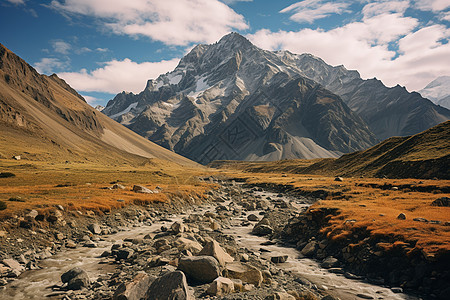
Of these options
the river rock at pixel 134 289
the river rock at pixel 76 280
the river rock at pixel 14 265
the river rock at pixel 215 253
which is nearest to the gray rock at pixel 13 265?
the river rock at pixel 14 265

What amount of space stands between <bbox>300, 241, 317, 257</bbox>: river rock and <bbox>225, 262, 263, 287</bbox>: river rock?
31.2ft

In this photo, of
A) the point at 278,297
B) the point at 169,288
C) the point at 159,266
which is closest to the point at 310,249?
the point at 278,297

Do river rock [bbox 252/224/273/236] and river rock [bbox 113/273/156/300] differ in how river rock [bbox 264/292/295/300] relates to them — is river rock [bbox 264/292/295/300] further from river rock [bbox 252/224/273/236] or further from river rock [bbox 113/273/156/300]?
river rock [bbox 252/224/273/236]

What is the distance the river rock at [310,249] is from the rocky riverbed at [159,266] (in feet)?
0.73

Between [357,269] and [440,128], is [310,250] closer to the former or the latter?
[357,269]

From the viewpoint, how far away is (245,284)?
1398 cm

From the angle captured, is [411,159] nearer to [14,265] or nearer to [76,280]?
[76,280]

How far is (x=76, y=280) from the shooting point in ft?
48.8

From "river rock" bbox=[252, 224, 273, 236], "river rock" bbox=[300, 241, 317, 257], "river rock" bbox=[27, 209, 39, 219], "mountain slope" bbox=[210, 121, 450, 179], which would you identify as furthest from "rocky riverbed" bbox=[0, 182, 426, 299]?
"mountain slope" bbox=[210, 121, 450, 179]

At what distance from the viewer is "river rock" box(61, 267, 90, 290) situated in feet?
48.3

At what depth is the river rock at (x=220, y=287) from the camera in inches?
492

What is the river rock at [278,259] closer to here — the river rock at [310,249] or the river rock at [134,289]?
the river rock at [310,249]

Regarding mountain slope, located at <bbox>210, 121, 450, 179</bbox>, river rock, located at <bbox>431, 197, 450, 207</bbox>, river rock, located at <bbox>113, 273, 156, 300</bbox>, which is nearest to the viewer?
river rock, located at <bbox>113, 273, 156, 300</bbox>

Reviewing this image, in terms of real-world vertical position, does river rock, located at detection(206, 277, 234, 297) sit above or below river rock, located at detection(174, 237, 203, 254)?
above
